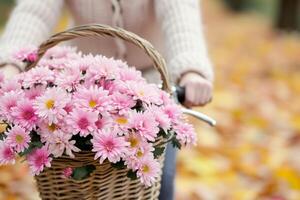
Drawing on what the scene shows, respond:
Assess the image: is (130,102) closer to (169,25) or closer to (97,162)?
(97,162)

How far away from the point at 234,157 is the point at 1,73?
2672mm

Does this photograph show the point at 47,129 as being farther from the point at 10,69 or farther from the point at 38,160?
the point at 10,69

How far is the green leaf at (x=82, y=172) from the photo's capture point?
171cm

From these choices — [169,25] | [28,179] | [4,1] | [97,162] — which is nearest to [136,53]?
[169,25]

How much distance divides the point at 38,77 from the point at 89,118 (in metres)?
0.20

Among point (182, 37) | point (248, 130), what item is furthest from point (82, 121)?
point (248, 130)

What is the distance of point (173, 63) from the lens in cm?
228

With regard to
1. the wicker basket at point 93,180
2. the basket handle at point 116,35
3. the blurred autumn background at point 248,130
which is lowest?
the blurred autumn background at point 248,130

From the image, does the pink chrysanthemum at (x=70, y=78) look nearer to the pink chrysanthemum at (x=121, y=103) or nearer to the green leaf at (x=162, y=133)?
the pink chrysanthemum at (x=121, y=103)

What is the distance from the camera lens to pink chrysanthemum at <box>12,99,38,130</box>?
66.4 inches

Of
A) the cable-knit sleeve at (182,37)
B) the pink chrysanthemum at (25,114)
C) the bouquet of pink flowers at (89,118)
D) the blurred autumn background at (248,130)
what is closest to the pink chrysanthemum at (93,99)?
the bouquet of pink flowers at (89,118)

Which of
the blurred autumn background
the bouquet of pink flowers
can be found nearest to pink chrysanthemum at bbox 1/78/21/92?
the bouquet of pink flowers

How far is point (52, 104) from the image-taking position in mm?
1676

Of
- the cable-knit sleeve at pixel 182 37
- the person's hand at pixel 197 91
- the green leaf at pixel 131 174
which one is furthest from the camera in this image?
the cable-knit sleeve at pixel 182 37
